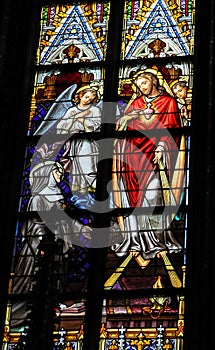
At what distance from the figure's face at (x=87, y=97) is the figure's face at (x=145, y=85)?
1.37 feet

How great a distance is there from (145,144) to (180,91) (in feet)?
1.90

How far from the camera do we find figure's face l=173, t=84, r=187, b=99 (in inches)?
599

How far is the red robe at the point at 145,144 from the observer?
14875 mm

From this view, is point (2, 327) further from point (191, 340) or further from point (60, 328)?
point (191, 340)

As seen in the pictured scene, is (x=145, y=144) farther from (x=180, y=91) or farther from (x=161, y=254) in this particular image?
(x=161, y=254)

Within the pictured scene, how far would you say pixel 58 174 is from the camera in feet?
49.6

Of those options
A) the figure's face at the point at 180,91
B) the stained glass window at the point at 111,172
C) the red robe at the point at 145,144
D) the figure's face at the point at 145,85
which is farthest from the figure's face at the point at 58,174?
the figure's face at the point at 180,91

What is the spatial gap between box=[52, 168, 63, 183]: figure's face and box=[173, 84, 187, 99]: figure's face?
122 centimetres

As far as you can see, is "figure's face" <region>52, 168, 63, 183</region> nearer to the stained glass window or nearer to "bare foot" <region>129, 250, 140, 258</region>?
the stained glass window

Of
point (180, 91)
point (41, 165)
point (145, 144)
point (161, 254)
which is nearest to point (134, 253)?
point (161, 254)

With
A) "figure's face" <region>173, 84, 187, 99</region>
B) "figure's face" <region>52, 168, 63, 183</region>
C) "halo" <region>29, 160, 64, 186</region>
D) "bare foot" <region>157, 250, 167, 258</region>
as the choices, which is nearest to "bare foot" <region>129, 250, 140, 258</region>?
"bare foot" <region>157, 250, 167, 258</region>

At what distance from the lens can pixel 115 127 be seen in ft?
50.0

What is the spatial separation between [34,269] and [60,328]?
68 cm

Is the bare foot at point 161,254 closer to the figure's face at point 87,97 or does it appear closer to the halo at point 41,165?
the halo at point 41,165
